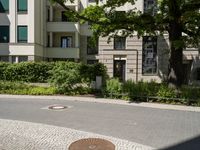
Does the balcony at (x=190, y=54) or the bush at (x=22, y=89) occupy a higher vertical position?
the balcony at (x=190, y=54)

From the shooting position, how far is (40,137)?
31.7 ft

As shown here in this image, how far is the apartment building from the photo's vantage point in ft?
99.9

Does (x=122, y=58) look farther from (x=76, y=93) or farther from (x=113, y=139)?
(x=113, y=139)

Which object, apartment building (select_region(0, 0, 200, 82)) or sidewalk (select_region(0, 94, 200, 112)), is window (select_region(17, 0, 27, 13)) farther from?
sidewalk (select_region(0, 94, 200, 112))

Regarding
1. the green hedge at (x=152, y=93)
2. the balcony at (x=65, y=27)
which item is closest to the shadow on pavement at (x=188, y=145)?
the green hedge at (x=152, y=93)

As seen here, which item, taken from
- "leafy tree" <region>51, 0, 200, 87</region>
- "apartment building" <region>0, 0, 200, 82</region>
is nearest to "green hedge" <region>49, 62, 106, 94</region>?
"apartment building" <region>0, 0, 200, 82</region>

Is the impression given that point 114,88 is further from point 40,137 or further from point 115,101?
point 40,137

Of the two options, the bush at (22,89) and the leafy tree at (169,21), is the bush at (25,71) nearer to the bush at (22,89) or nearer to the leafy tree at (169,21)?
the bush at (22,89)

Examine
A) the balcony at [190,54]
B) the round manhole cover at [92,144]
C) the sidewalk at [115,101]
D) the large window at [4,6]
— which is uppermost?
the large window at [4,6]

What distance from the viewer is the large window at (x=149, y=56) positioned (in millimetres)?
30594

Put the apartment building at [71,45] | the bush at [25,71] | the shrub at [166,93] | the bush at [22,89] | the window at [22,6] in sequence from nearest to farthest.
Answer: the shrub at [166,93] → the bush at [22,89] → the bush at [25,71] → the apartment building at [71,45] → the window at [22,6]

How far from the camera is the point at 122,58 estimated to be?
3120 cm

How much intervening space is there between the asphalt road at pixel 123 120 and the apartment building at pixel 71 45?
8.74m

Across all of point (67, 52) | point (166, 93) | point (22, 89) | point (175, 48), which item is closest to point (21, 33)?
point (67, 52)
